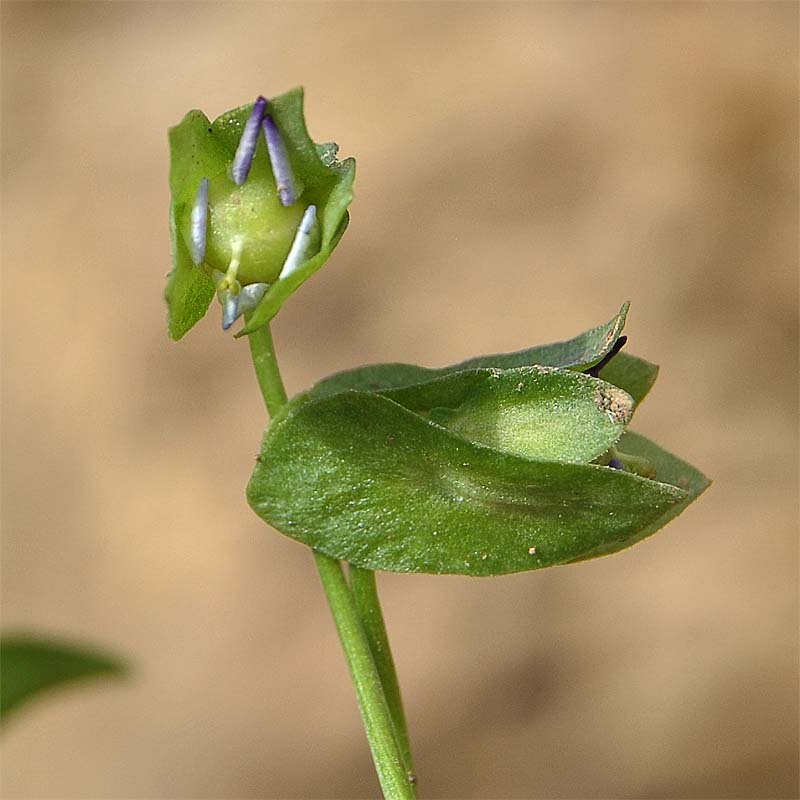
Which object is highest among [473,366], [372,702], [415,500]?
[473,366]

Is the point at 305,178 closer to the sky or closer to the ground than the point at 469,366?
closer to the sky

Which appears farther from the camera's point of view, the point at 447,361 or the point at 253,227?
the point at 447,361

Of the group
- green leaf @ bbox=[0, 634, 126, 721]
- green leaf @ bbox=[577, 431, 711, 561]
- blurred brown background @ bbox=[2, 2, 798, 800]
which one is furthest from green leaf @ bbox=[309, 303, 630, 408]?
blurred brown background @ bbox=[2, 2, 798, 800]

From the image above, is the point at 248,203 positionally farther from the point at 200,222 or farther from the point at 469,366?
the point at 469,366

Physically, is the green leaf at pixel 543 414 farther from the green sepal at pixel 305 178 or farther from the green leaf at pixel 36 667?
the green leaf at pixel 36 667

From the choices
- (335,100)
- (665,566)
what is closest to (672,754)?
(665,566)

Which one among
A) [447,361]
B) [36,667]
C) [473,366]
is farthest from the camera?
[447,361]

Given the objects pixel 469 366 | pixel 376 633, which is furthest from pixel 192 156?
pixel 376 633
